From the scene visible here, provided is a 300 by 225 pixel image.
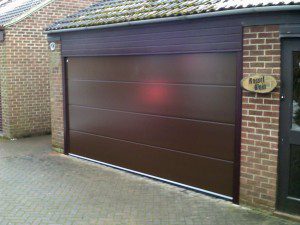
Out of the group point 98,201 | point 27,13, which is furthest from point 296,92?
point 27,13

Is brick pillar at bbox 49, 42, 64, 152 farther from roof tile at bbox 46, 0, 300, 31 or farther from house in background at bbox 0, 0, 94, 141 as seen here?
house in background at bbox 0, 0, 94, 141

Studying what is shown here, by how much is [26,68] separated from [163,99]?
5.64 meters

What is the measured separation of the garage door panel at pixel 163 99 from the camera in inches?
243

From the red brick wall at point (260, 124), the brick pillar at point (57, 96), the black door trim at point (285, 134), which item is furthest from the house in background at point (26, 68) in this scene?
the black door trim at point (285, 134)

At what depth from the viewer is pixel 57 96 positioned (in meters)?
9.43

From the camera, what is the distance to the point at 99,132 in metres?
8.47

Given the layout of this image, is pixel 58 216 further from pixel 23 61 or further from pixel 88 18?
pixel 23 61

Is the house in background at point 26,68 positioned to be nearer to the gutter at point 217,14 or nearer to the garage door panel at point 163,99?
the garage door panel at point 163,99

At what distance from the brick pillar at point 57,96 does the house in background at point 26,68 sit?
6.64 feet

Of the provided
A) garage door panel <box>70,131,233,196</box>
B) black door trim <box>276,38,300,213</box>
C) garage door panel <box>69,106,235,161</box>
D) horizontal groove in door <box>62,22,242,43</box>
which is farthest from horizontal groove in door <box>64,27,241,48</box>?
garage door panel <box>70,131,233,196</box>

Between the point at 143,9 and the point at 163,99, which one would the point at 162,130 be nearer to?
the point at 163,99

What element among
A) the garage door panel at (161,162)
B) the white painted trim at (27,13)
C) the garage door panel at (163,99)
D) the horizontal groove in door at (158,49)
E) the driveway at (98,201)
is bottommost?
the driveway at (98,201)

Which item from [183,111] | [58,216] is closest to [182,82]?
[183,111]

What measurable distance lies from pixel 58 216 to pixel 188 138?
2419 millimetres
